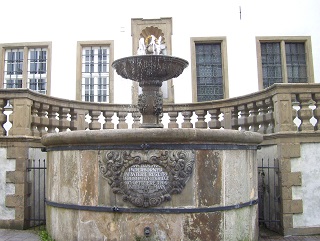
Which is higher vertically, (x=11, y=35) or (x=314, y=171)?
(x=11, y=35)

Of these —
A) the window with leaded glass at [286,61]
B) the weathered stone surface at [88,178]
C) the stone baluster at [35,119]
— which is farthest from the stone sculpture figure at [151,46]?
the weathered stone surface at [88,178]

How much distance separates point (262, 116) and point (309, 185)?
4.79 ft

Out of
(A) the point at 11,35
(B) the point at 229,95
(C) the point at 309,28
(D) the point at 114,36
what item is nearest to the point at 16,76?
(A) the point at 11,35

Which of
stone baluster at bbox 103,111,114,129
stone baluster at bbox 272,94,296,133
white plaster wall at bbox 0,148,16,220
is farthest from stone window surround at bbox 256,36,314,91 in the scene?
white plaster wall at bbox 0,148,16,220

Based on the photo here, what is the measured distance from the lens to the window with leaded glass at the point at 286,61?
13.5 metres

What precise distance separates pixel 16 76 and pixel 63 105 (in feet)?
20.3

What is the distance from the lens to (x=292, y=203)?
6734mm

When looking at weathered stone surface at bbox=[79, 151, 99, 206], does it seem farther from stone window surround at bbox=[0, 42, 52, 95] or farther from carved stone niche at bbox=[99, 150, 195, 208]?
stone window surround at bbox=[0, 42, 52, 95]

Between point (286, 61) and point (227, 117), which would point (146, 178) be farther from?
point (286, 61)

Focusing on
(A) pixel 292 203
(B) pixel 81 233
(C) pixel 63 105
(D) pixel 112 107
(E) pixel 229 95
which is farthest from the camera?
(E) pixel 229 95

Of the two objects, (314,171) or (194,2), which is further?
(194,2)

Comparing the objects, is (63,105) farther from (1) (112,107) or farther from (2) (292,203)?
(2) (292,203)

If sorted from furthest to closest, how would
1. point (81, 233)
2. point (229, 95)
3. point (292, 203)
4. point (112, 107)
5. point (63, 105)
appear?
point (229, 95)
point (112, 107)
point (63, 105)
point (292, 203)
point (81, 233)

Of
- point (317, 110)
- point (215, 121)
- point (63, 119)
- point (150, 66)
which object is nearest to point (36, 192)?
point (63, 119)
